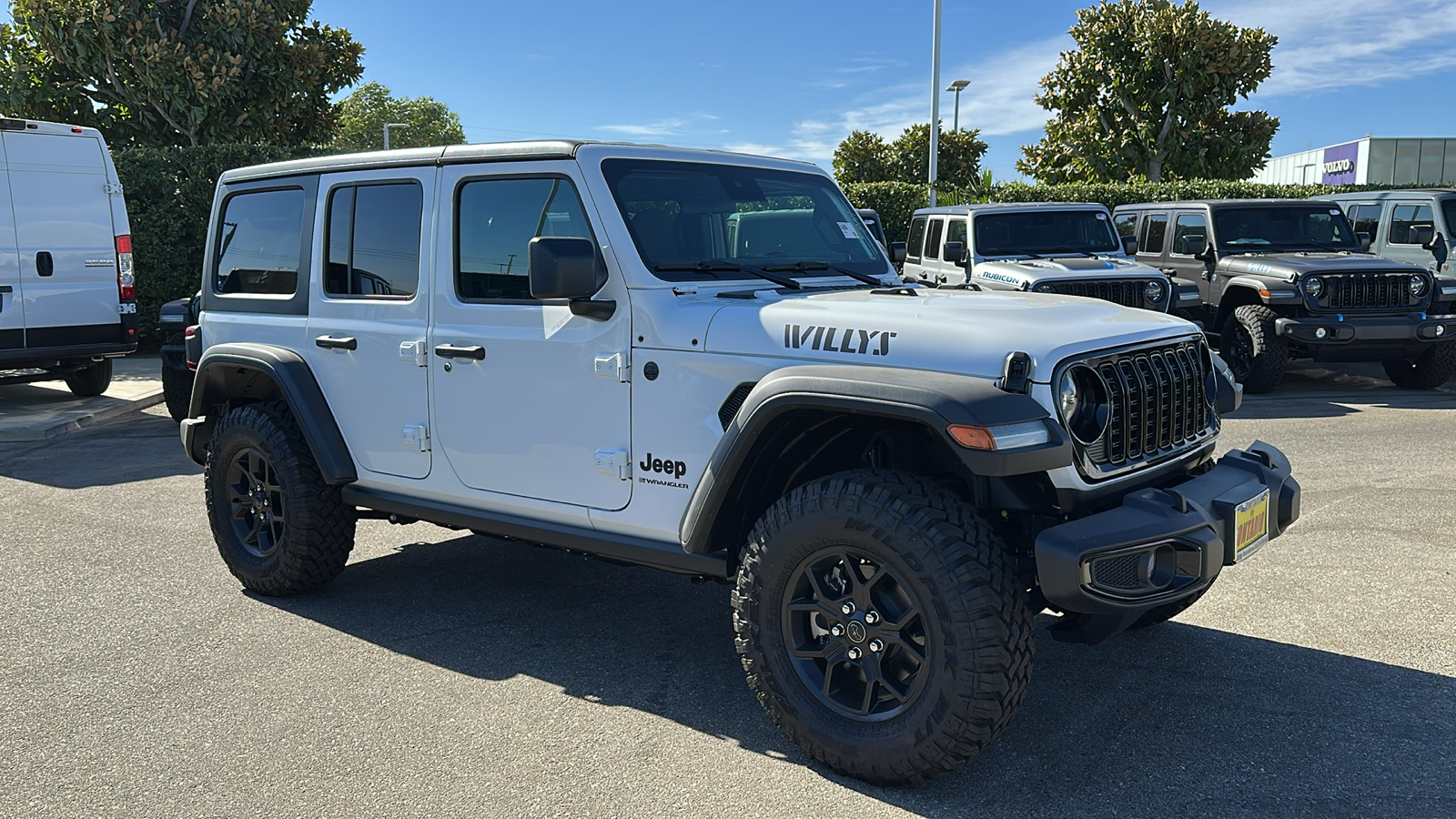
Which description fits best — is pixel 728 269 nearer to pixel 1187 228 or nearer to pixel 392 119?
pixel 1187 228

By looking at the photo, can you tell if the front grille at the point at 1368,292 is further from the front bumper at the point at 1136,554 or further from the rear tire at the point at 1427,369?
the front bumper at the point at 1136,554

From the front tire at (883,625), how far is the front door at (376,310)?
179 cm

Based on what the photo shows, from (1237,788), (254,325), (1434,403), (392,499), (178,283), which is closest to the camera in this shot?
(1237,788)

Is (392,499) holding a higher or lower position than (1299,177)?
lower

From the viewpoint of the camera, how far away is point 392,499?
4.82 m

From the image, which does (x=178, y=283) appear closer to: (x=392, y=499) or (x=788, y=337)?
(x=392, y=499)

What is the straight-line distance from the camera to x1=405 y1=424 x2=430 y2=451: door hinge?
15.2ft

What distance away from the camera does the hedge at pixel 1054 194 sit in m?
20.1

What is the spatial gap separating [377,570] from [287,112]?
641 inches

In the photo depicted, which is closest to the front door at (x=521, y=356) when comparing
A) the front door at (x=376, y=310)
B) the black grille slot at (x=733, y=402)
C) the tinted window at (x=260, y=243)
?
the front door at (x=376, y=310)

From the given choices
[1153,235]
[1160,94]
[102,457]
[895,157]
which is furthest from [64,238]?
[895,157]

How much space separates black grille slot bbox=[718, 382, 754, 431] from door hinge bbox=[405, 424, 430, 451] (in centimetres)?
146

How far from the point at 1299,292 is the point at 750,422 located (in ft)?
29.9

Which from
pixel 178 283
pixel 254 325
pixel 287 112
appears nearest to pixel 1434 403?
pixel 254 325
